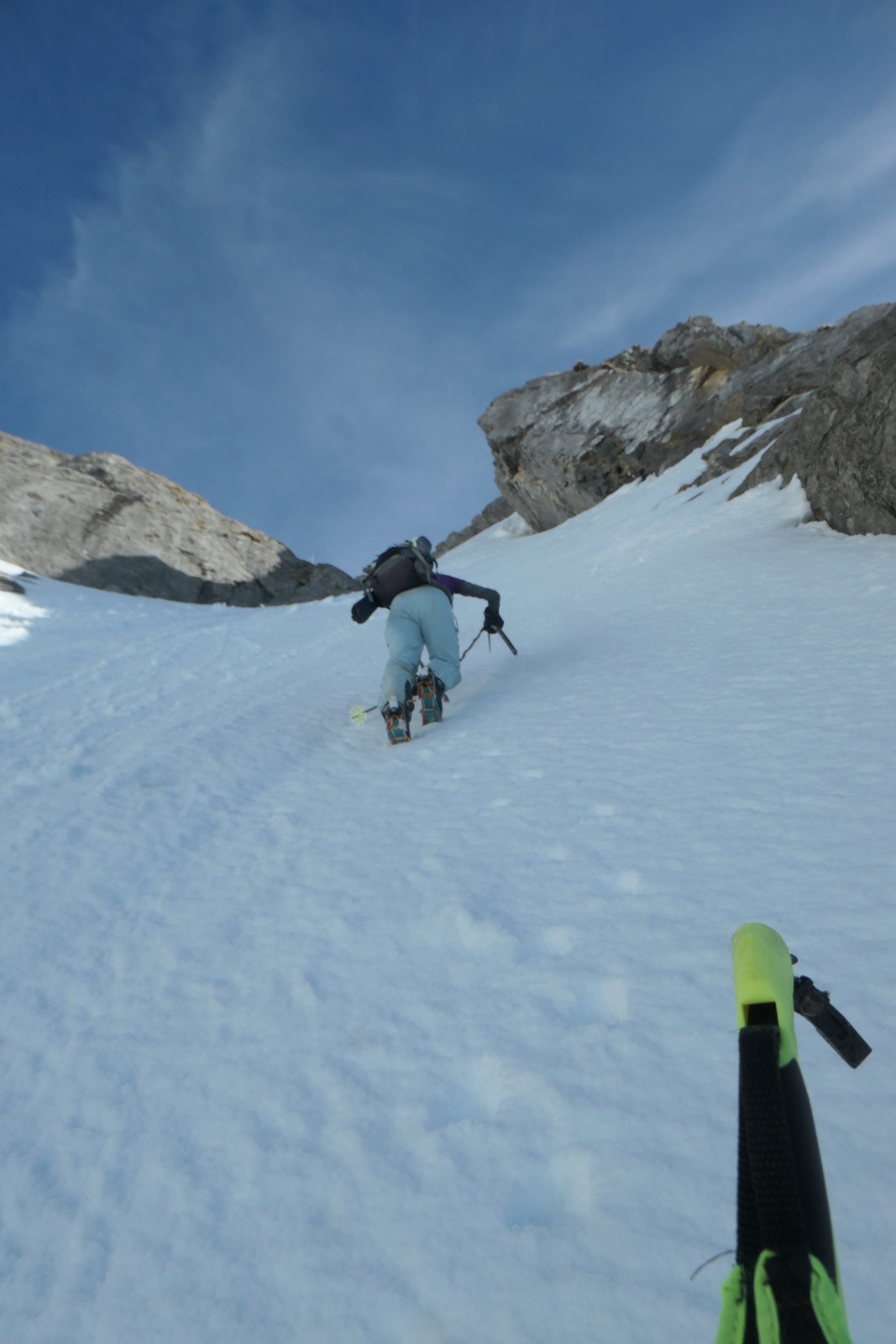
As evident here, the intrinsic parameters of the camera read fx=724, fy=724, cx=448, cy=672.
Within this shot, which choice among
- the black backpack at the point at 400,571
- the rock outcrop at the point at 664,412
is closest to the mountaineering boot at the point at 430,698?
the black backpack at the point at 400,571

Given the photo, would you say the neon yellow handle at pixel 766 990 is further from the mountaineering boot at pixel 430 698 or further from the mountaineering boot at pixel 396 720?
the mountaineering boot at pixel 430 698

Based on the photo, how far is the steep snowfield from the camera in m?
1.48

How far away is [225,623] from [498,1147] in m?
13.8

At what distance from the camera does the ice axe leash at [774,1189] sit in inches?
31.6

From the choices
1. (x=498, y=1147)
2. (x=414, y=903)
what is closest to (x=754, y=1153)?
(x=498, y=1147)

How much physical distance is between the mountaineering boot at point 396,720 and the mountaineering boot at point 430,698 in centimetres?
28

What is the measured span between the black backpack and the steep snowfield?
5.44 feet

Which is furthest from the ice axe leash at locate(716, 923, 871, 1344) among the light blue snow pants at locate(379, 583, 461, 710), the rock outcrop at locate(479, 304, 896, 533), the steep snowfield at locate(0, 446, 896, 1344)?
the rock outcrop at locate(479, 304, 896, 533)

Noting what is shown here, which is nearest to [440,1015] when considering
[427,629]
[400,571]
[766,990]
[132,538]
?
[766,990]

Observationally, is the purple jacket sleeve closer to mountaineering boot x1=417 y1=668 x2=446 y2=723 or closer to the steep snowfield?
mountaineering boot x1=417 y1=668 x2=446 y2=723

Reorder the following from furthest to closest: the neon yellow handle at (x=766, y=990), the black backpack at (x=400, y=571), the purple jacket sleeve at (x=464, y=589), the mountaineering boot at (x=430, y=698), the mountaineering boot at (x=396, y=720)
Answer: the purple jacket sleeve at (x=464, y=589) < the black backpack at (x=400, y=571) < the mountaineering boot at (x=430, y=698) < the mountaineering boot at (x=396, y=720) < the neon yellow handle at (x=766, y=990)

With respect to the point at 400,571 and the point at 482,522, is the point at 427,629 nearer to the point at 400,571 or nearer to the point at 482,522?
the point at 400,571

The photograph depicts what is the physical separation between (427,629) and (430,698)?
2.63ft

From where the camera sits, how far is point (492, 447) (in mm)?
37250
